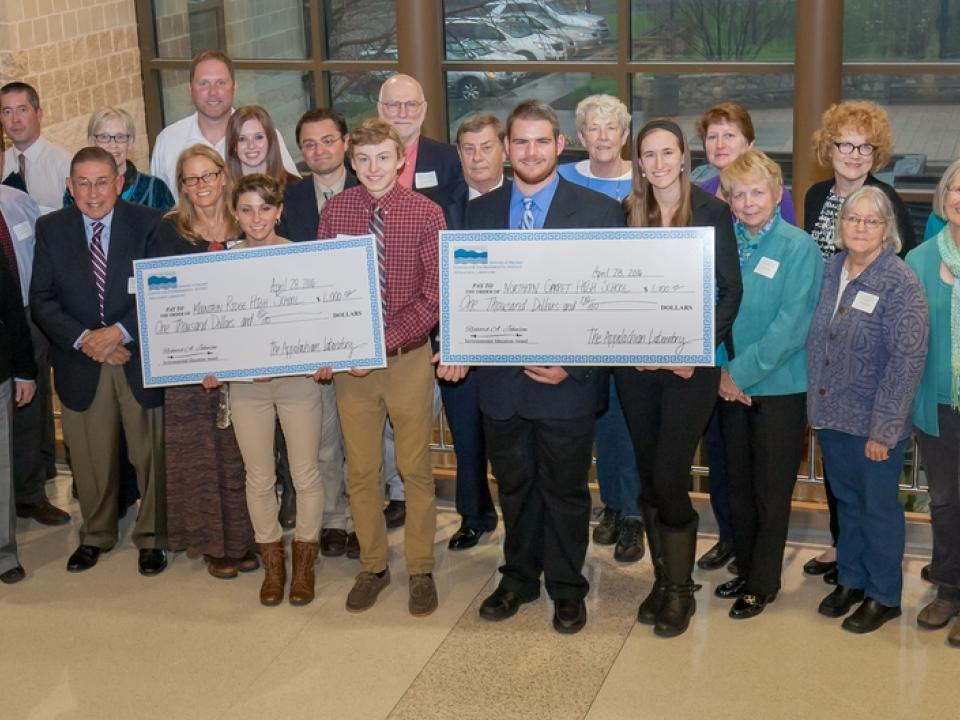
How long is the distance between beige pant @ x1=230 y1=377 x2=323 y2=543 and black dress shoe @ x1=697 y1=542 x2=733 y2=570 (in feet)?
5.39

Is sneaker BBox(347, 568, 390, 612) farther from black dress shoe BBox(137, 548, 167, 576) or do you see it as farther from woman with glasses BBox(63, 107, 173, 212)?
woman with glasses BBox(63, 107, 173, 212)

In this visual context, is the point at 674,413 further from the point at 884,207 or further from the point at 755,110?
the point at 755,110

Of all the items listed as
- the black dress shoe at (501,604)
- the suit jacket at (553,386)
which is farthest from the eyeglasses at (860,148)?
the black dress shoe at (501,604)

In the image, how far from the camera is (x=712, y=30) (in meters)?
9.66

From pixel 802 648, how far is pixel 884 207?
166 cm

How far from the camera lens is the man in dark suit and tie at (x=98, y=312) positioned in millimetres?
5461

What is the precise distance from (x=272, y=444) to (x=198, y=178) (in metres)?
1.12

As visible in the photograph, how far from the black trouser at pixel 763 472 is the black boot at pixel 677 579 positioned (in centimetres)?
23

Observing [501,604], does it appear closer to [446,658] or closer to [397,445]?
[446,658]

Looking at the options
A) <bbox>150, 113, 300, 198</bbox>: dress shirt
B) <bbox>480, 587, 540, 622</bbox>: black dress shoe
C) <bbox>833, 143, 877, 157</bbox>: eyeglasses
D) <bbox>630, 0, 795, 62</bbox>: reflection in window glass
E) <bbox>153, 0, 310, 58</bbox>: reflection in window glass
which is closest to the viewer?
<bbox>833, 143, 877, 157</bbox>: eyeglasses

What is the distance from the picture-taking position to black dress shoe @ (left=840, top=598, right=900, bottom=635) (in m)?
4.88

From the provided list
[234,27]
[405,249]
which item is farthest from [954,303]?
[234,27]

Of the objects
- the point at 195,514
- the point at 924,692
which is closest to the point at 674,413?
the point at 924,692

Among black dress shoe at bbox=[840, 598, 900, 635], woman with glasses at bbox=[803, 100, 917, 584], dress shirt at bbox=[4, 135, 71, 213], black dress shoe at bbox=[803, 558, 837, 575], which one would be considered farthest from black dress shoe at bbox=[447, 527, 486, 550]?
dress shirt at bbox=[4, 135, 71, 213]
